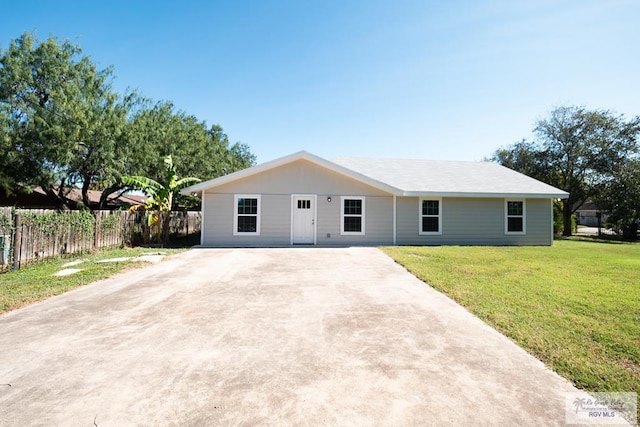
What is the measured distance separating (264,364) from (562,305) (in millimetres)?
4935

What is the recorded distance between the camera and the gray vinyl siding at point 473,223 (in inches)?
550

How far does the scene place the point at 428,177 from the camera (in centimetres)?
1539

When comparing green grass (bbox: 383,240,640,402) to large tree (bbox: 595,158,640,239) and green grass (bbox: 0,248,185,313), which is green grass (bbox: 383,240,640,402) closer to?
green grass (bbox: 0,248,185,313)

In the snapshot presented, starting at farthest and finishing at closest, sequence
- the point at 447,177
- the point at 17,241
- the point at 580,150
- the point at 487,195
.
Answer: the point at 580,150, the point at 447,177, the point at 487,195, the point at 17,241

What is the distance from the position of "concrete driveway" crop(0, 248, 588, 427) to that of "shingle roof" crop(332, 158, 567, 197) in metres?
9.24

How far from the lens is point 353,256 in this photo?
1036 centimetres

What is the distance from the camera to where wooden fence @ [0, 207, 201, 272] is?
7559 millimetres

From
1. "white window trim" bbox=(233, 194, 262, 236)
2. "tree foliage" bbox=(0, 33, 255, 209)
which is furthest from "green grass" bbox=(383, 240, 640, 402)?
"tree foliage" bbox=(0, 33, 255, 209)

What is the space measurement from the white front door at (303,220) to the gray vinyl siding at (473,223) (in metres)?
3.95

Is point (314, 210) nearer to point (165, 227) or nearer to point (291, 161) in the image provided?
point (291, 161)

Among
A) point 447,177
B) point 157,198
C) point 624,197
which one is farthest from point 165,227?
point 624,197

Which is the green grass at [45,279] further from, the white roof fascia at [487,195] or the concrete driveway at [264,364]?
the white roof fascia at [487,195]

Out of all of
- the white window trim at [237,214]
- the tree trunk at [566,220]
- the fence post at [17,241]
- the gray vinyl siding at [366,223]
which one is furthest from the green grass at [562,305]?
the tree trunk at [566,220]

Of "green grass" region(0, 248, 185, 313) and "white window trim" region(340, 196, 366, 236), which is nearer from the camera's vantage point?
"green grass" region(0, 248, 185, 313)
